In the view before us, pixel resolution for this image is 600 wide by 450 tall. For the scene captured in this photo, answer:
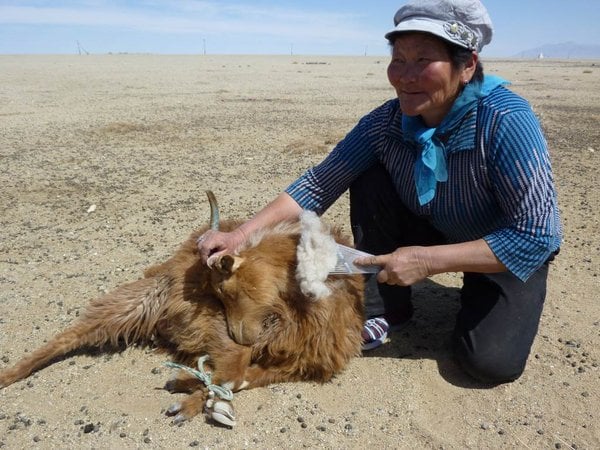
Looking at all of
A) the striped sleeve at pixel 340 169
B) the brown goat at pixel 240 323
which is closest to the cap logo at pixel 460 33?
the striped sleeve at pixel 340 169

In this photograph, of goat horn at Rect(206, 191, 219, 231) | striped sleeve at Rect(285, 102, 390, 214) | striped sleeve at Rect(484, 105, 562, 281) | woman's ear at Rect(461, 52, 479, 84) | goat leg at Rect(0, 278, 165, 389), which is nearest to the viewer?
striped sleeve at Rect(484, 105, 562, 281)

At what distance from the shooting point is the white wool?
2.89m

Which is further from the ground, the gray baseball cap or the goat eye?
the gray baseball cap

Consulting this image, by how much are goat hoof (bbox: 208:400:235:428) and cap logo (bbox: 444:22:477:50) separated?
7.50 ft

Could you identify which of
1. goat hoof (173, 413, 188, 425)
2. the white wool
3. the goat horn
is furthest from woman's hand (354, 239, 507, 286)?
goat hoof (173, 413, 188, 425)

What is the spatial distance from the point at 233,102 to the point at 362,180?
45.6 feet

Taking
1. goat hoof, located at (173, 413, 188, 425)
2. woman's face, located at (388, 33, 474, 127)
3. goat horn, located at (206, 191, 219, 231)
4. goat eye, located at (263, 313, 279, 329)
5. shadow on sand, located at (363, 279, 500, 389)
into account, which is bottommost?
shadow on sand, located at (363, 279, 500, 389)

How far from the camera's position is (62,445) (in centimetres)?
268

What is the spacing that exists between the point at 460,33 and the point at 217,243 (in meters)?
1.77

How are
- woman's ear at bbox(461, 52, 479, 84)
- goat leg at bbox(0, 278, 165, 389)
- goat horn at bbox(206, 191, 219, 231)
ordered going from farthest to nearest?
goat leg at bbox(0, 278, 165, 389)
goat horn at bbox(206, 191, 219, 231)
woman's ear at bbox(461, 52, 479, 84)

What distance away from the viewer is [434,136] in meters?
3.20

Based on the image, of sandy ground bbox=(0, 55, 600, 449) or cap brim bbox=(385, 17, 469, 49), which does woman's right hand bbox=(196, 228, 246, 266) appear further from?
cap brim bbox=(385, 17, 469, 49)

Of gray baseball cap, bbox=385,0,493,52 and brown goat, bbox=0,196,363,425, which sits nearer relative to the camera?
gray baseball cap, bbox=385,0,493,52

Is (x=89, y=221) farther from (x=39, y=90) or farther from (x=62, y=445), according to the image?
(x=39, y=90)
